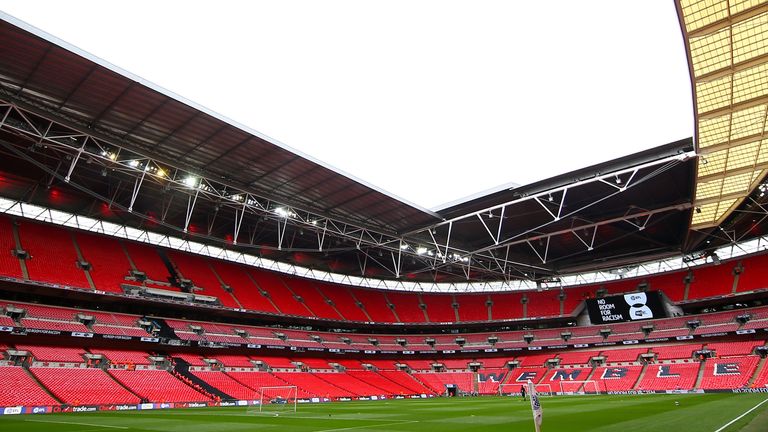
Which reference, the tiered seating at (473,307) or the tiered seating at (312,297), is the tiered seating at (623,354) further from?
the tiered seating at (312,297)

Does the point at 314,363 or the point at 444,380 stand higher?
the point at 314,363

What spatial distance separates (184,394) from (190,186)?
584 inches

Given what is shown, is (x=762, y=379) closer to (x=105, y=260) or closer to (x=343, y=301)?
(x=343, y=301)

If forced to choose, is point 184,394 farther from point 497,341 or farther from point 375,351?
point 497,341

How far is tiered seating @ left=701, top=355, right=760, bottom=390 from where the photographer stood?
3409cm

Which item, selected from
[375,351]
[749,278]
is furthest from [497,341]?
[749,278]

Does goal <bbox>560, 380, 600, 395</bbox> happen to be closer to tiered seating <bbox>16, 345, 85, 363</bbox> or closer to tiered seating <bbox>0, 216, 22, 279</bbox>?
tiered seating <bbox>16, 345, 85, 363</bbox>

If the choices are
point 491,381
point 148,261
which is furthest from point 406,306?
point 148,261

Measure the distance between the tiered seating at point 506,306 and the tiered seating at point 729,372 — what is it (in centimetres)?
2038

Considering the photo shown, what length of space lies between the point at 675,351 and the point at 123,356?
50.4m

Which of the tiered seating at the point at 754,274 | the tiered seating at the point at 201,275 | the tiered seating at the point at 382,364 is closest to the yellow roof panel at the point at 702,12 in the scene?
the tiered seating at the point at 754,274

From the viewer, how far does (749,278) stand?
41.5m

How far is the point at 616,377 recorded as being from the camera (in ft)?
136

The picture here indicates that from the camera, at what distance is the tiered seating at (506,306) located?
54781 millimetres
